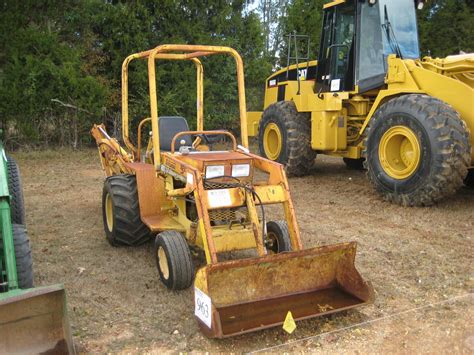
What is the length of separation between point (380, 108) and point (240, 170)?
11.4 ft

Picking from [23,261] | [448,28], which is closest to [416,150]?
[23,261]

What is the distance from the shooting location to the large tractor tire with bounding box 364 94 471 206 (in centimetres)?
595

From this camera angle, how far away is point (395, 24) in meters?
7.73

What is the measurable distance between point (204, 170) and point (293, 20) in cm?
1205

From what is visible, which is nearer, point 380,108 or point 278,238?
point 278,238

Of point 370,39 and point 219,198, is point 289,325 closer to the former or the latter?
point 219,198

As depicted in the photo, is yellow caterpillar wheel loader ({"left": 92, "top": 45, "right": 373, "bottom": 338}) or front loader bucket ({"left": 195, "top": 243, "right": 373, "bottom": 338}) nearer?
front loader bucket ({"left": 195, "top": 243, "right": 373, "bottom": 338})

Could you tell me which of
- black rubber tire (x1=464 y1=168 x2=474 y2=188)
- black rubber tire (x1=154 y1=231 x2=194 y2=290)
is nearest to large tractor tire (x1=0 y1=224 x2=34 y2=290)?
black rubber tire (x1=154 y1=231 x2=194 y2=290)

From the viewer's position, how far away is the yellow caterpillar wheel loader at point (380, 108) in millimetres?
6094

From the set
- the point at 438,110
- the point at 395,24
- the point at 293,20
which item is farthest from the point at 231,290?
the point at 293,20

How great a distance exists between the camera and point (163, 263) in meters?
4.05

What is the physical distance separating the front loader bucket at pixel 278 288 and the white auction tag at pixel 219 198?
659 millimetres

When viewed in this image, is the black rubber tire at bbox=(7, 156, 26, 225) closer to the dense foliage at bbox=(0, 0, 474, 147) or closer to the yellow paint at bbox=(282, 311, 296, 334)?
the yellow paint at bbox=(282, 311, 296, 334)

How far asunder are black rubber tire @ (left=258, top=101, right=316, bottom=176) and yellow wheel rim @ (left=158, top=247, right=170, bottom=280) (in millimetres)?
5143
